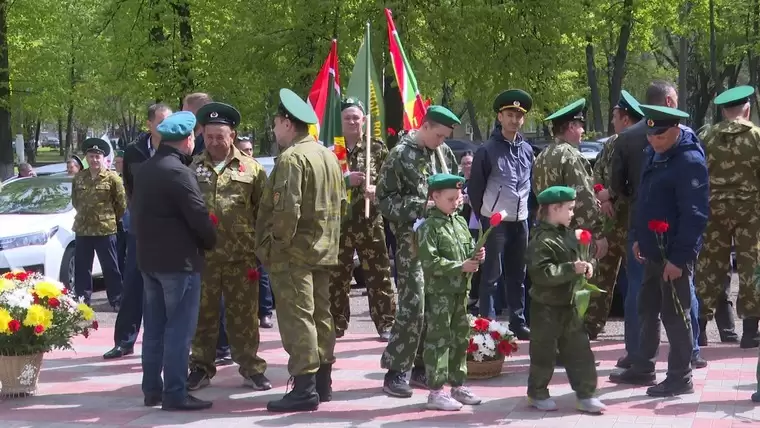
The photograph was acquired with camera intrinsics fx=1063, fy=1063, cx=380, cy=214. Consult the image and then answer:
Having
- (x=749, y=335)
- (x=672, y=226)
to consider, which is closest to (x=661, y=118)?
(x=672, y=226)

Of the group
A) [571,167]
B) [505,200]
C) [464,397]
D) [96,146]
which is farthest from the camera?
[96,146]

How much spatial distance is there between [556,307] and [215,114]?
2.67 m

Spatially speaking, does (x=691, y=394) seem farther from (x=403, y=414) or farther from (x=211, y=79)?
(x=211, y=79)

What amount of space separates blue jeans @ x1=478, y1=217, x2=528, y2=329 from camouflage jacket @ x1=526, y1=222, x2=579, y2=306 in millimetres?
2419

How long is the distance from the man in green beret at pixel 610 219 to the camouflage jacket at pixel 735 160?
80 centimetres

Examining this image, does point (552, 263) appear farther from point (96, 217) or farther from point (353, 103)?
point (96, 217)

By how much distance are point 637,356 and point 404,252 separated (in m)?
1.82

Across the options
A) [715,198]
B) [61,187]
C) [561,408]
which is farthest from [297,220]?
[61,187]

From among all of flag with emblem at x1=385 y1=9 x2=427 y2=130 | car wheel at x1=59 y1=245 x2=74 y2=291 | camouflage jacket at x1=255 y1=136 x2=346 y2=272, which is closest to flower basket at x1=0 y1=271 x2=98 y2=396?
camouflage jacket at x1=255 y1=136 x2=346 y2=272

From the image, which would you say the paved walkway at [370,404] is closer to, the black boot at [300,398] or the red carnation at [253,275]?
the black boot at [300,398]

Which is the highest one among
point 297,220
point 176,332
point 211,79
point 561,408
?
point 211,79

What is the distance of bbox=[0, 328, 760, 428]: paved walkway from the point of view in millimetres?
6570

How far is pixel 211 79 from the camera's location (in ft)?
74.6

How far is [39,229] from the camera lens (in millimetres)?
12789
